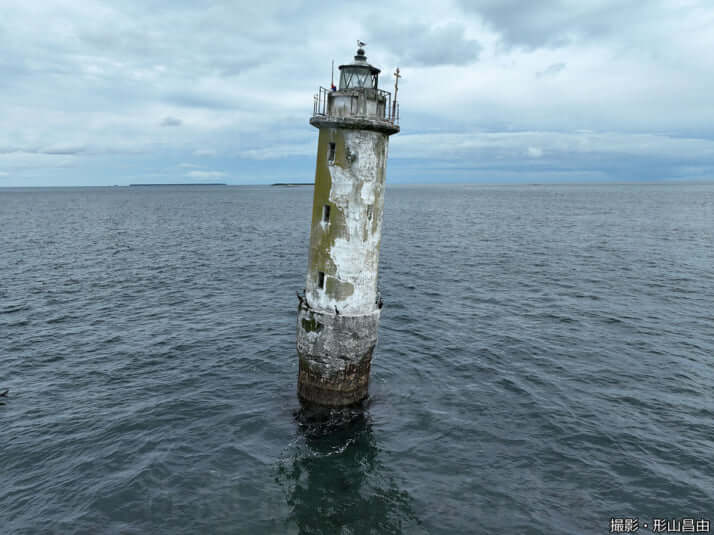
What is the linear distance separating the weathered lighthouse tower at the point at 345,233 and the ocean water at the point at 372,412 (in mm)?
2911

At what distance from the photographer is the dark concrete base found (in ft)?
63.4

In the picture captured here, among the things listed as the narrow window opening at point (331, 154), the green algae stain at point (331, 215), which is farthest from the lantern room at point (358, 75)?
the narrow window opening at point (331, 154)

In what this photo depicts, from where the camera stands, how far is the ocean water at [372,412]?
15.0 m

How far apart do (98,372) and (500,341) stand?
26335mm

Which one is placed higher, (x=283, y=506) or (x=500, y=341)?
(x=500, y=341)

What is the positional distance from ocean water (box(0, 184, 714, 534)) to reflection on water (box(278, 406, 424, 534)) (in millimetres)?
73

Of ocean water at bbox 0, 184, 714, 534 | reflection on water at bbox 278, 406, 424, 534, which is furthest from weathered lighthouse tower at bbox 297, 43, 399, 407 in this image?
ocean water at bbox 0, 184, 714, 534

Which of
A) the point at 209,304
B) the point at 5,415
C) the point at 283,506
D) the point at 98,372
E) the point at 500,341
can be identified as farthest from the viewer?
the point at 209,304

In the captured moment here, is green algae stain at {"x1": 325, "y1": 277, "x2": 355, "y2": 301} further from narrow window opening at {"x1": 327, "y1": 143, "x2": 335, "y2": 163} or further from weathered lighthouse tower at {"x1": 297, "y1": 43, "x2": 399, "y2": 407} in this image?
narrow window opening at {"x1": 327, "y1": 143, "x2": 335, "y2": 163}

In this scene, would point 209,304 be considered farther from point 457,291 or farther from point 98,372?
point 457,291

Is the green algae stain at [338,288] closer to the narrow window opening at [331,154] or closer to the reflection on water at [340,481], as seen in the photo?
the narrow window opening at [331,154]

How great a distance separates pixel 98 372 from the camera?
2434 cm

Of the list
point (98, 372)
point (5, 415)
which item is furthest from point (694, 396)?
point (5, 415)

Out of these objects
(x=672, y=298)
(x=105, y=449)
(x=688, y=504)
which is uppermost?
(x=672, y=298)
